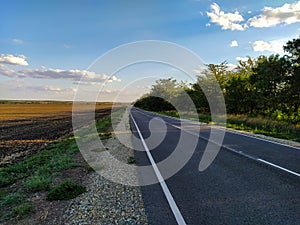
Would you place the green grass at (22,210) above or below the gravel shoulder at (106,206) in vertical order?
below

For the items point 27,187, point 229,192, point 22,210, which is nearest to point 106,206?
point 22,210

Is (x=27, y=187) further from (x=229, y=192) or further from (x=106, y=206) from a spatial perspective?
(x=229, y=192)

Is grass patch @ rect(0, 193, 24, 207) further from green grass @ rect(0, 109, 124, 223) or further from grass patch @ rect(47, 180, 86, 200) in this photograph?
grass patch @ rect(47, 180, 86, 200)

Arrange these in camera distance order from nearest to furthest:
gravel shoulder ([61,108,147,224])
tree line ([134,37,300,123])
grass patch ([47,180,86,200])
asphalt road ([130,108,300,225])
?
1. asphalt road ([130,108,300,225])
2. gravel shoulder ([61,108,147,224])
3. grass patch ([47,180,86,200])
4. tree line ([134,37,300,123])

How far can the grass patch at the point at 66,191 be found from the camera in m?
5.47

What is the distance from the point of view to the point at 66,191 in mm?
5746

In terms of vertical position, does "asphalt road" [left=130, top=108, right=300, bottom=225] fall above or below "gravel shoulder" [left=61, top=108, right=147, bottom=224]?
above

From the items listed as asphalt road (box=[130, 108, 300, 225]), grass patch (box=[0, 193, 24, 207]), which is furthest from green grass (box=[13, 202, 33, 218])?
asphalt road (box=[130, 108, 300, 225])

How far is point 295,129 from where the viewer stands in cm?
1667

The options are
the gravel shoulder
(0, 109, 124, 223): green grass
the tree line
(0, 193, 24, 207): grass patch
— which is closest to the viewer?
the gravel shoulder

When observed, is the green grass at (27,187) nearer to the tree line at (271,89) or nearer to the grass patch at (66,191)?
the grass patch at (66,191)

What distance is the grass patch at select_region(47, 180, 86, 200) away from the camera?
5.47 m

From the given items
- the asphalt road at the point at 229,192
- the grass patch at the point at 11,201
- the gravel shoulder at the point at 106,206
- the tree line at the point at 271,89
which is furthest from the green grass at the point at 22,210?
the tree line at the point at 271,89

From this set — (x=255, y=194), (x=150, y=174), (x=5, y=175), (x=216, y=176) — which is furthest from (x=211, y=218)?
(x=5, y=175)
